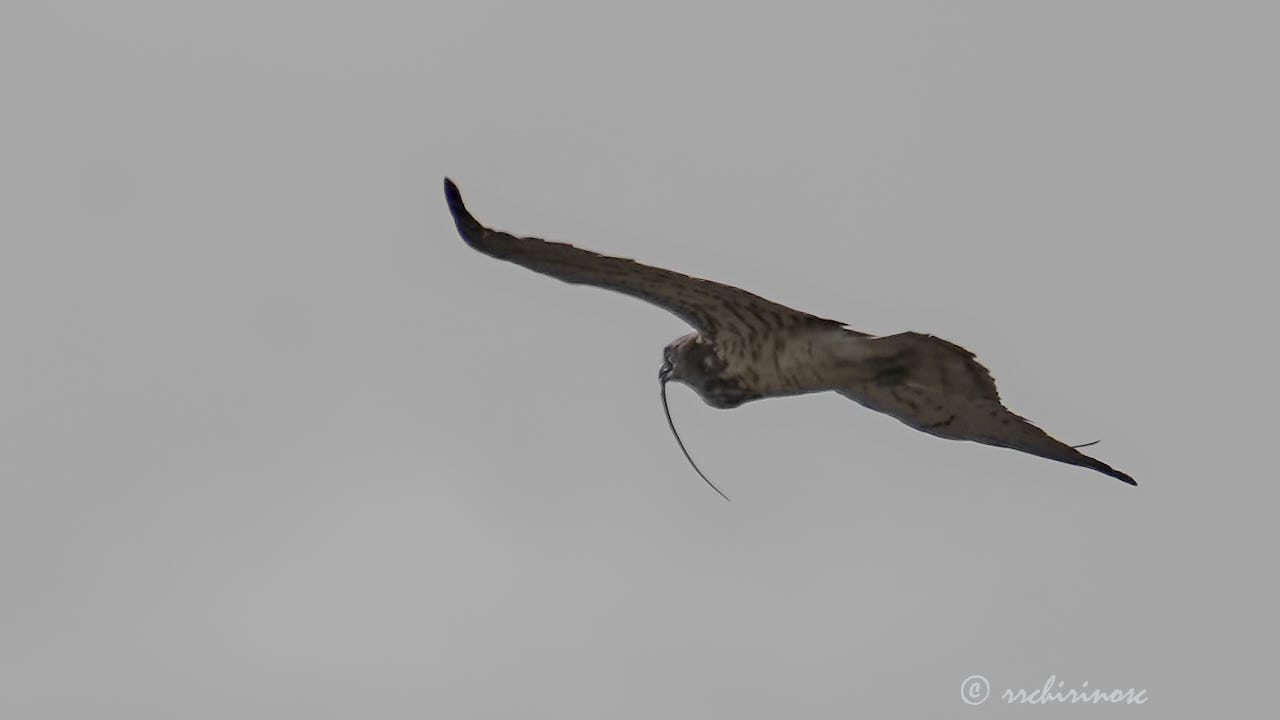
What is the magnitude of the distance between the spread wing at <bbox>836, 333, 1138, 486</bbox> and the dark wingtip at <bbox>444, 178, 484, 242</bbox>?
2919 mm

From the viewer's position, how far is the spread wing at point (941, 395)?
15.6 m

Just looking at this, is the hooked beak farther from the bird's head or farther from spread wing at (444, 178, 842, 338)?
spread wing at (444, 178, 842, 338)

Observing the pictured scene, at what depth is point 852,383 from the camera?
15961 mm

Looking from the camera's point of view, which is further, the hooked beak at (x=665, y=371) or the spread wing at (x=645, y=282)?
the hooked beak at (x=665, y=371)

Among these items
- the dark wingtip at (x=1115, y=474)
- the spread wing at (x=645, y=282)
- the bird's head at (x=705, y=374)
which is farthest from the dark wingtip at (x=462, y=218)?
the dark wingtip at (x=1115, y=474)

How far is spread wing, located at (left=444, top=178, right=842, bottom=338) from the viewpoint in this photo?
14352mm

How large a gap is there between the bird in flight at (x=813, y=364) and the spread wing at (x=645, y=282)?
0.03 ft

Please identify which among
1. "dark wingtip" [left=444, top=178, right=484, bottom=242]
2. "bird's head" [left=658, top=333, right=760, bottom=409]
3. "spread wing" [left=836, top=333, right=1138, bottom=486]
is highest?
"spread wing" [left=836, top=333, right=1138, bottom=486]

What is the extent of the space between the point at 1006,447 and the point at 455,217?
488 cm

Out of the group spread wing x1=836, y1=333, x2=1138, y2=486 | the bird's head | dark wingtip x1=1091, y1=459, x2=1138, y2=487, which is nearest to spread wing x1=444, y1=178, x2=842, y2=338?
the bird's head

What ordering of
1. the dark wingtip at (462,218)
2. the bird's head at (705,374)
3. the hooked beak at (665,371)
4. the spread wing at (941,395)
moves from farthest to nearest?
the hooked beak at (665,371), the bird's head at (705,374), the spread wing at (941,395), the dark wingtip at (462,218)

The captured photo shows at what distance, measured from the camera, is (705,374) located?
16062mm

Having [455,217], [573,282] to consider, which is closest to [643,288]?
[573,282]

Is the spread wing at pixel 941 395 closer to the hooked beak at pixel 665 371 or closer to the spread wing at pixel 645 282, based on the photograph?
the spread wing at pixel 645 282
